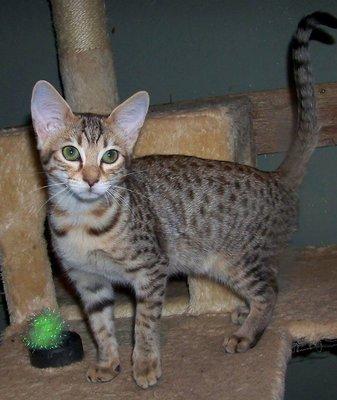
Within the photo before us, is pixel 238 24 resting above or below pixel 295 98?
above

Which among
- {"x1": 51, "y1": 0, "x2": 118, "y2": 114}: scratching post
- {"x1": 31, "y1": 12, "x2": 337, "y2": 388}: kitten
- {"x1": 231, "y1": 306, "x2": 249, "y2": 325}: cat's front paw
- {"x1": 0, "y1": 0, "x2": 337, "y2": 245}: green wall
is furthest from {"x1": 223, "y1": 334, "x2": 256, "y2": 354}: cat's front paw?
{"x1": 0, "y1": 0, "x2": 337, "y2": 245}: green wall

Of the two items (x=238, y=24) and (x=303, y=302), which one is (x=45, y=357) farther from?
(x=238, y=24)

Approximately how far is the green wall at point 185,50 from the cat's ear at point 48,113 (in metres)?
1.15

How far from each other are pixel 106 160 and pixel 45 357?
651mm

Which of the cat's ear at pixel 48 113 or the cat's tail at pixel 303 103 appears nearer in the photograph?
the cat's ear at pixel 48 113

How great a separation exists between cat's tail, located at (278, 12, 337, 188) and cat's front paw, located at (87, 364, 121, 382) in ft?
2.62

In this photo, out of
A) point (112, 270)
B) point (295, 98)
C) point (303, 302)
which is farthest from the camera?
point (295, 98)

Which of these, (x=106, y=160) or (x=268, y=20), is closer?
(x=106, y=160)

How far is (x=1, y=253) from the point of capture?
2.37 metres

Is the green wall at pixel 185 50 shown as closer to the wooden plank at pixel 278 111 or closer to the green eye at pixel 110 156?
the wooden plank at pixel 278 111

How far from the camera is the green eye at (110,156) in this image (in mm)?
1820

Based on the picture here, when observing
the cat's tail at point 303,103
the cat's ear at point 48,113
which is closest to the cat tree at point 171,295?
the cat's tail at point 303,103

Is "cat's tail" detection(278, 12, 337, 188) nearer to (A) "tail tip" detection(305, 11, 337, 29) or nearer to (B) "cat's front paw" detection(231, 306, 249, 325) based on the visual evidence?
(A) "tail tip" detection(305, 11, 337, 29)

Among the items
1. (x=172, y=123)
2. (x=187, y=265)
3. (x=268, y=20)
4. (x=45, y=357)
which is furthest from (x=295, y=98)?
(x=45, y=357)
